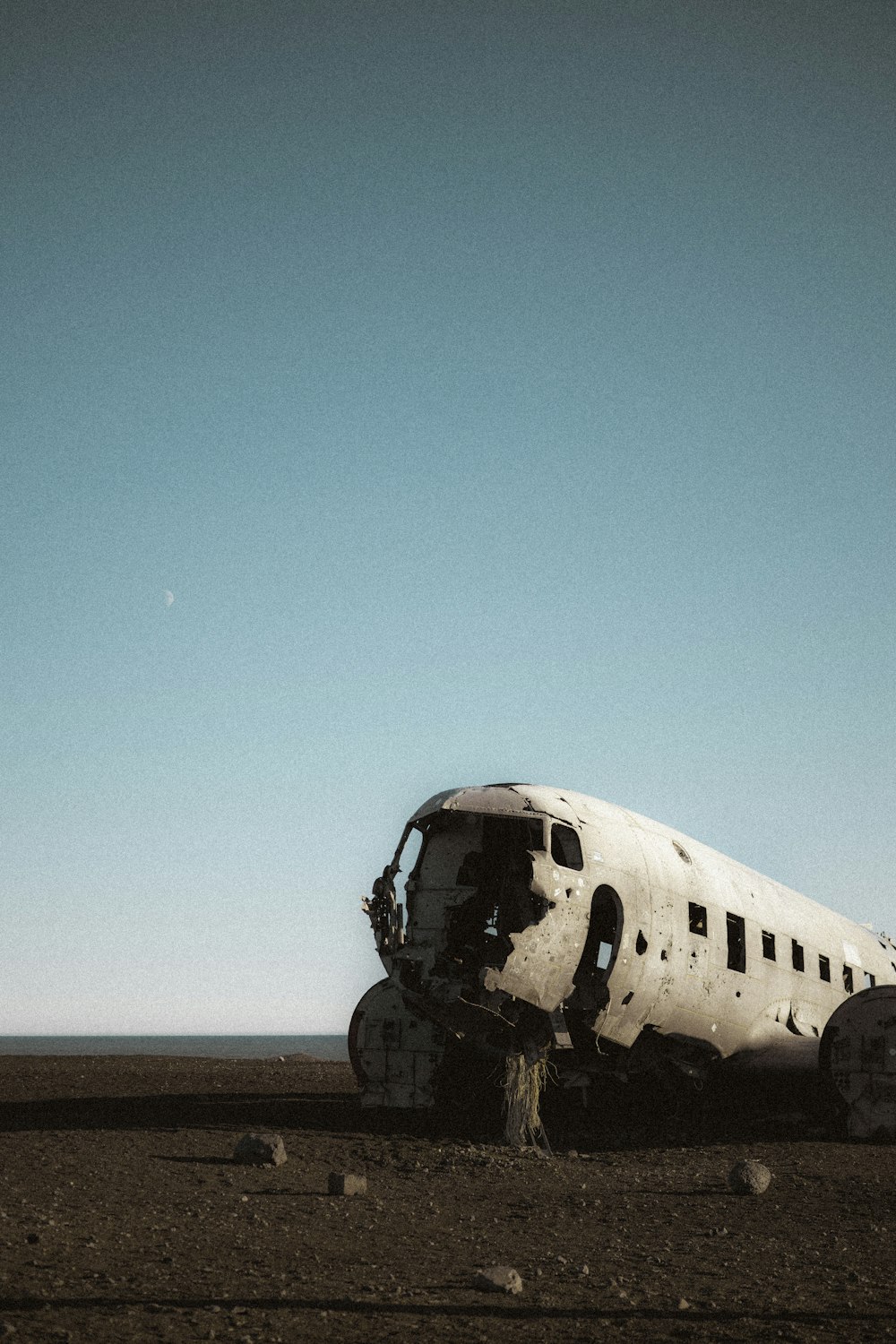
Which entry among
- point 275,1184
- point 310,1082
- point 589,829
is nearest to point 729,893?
point 589,829

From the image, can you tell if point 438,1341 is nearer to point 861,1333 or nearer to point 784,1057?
point 861,1333

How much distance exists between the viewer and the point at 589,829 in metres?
18.1

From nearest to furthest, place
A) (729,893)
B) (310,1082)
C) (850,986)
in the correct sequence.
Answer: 1. (729,893)
2. (850,986)
3. (310,1082)

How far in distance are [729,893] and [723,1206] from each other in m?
7.77

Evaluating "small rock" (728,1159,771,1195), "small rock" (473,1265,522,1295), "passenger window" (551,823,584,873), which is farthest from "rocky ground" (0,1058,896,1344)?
"passenger window" (551,823,584,873)

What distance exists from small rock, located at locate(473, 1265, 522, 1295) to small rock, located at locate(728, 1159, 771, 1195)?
254 inches

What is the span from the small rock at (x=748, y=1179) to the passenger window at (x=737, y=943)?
587cm

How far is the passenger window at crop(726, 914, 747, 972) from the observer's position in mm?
21125

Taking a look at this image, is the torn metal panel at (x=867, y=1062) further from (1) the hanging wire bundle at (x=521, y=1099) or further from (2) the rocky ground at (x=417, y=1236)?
(1) the hanging wire bundle at (x=521, y=1099)

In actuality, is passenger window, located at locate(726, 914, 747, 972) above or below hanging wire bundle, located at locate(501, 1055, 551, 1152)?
above

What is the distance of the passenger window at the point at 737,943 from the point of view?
69.3 ft

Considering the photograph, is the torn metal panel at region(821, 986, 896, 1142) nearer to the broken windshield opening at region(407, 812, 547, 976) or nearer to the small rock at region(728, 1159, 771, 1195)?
the small rock at region(728, 1159, 771, 1195)

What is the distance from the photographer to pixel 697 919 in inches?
791

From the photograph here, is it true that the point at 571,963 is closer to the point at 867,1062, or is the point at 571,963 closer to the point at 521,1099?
the point at 521,1099
